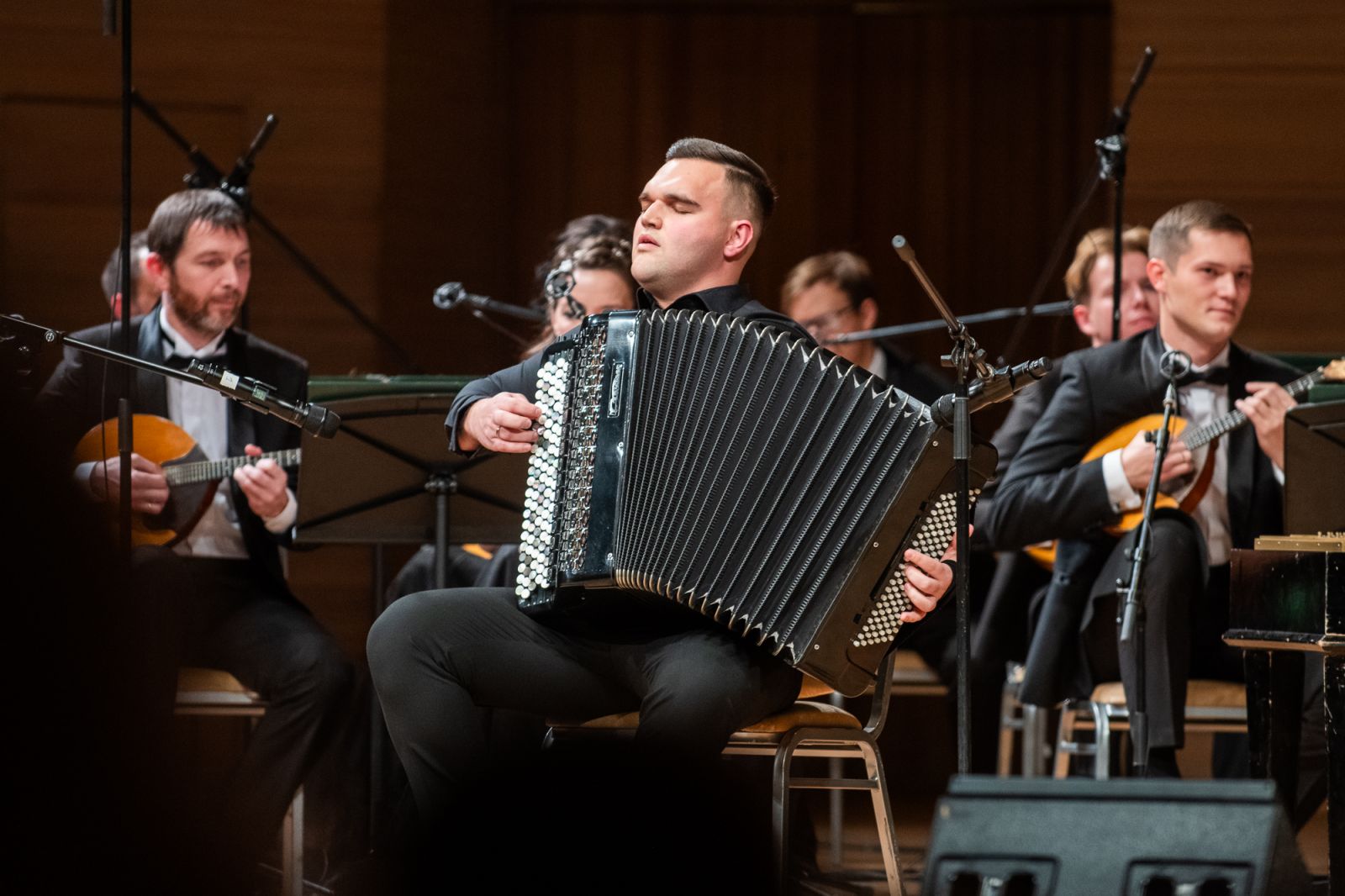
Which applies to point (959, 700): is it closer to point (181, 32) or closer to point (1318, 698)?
point (1318, 698)

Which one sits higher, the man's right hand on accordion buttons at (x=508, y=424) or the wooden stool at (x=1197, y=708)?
the man's right hand on accordion buttons at (x=508, y=424)

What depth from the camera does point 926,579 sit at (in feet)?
8.42

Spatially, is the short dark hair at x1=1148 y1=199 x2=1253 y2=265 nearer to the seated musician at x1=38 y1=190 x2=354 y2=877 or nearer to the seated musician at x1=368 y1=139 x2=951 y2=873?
the seated musician at x1=368 y1=139 x2=951 y2=873

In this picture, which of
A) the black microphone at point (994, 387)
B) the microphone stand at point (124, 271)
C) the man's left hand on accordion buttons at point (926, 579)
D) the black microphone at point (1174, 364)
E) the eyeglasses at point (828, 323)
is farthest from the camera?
the eyeglasses at point (828, 323)

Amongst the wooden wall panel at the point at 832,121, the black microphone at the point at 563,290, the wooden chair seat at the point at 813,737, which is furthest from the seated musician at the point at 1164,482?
the wooden wall panel at the point at 832,121

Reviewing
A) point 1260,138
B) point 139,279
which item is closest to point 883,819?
point 139,279

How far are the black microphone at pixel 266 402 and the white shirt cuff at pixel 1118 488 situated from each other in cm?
160

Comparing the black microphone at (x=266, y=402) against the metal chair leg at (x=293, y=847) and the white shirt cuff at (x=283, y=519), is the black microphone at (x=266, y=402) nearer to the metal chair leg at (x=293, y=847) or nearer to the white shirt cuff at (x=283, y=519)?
the white shirt cuff at (x=283, y=519)

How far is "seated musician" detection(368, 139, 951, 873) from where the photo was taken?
2.62m

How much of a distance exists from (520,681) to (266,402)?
26.6 inches

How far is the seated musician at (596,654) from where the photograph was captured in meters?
2.62

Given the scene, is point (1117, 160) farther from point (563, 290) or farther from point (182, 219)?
point (182, 219)

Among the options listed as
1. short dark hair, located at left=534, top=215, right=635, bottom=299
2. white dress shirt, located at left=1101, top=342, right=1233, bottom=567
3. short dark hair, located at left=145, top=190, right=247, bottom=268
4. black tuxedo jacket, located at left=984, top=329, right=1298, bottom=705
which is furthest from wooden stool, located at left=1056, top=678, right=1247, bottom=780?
short dark hair, located at left=145, top=190, right=247, bottom=268

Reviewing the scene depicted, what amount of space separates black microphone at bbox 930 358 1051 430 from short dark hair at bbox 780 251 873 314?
7.54ft
